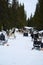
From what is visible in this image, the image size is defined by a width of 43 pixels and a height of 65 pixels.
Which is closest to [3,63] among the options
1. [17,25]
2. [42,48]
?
[42,48]

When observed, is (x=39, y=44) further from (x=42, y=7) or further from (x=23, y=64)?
(x=42, y=7)

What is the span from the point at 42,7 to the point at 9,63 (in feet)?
124

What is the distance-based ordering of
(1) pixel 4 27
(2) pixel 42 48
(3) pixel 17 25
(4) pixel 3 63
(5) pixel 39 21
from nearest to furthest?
(4) pixel 3 63
(2) pixel 42 48
(5) pixel 39 21
(1) pixel 4 27
(3) pixel 17 25

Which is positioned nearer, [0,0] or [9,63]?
[9,63]

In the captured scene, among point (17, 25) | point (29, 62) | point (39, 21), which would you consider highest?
point (29, 62)

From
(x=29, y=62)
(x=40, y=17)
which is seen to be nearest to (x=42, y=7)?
(x=40, y=17)

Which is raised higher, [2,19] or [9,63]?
[9,63]

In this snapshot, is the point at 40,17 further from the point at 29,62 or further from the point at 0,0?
the point at 29,62

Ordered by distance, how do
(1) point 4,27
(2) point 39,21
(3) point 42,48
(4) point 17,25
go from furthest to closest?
(4) point 17,25 → (1) point 4,27 → (2) point 39,21 → (3) point 42,48

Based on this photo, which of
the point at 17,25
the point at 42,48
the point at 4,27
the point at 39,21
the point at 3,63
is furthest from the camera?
the point at 17,25

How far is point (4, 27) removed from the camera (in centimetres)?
5400

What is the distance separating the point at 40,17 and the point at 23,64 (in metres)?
37.4

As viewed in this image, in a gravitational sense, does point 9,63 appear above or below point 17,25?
above

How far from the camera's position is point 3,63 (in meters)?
11.8
